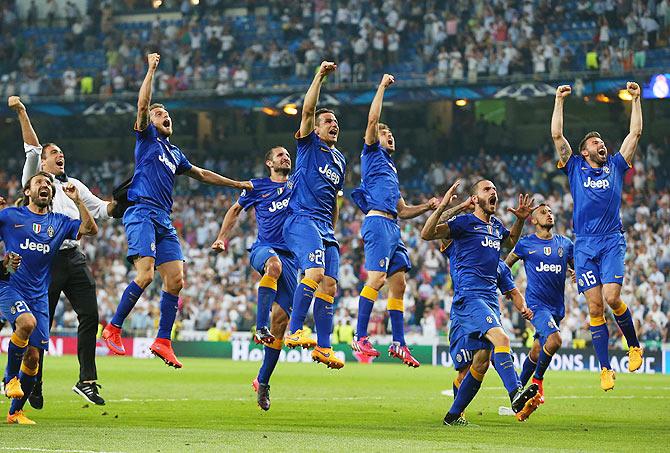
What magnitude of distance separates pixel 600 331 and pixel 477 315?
3.23 meters

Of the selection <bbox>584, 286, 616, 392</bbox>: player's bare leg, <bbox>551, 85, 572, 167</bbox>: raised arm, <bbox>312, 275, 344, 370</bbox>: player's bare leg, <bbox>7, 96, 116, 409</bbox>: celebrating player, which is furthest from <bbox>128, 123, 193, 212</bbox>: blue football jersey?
<bbox>584, 286, 616, 392</bbox>: player's bare leg

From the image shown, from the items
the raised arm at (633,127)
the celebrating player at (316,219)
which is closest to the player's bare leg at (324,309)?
the celebrating player at (316,219)

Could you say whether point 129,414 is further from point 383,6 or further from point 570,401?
→ point 383,6

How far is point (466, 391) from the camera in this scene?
1285 centimetres

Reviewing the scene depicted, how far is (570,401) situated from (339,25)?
989 inches

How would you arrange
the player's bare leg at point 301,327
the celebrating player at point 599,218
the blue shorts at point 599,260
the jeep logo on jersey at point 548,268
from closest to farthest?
the player's bare leg at point 301,327
the blue shorts at point 599,260
the celebrating player at point 599,218
the jeep logo on jersey at point 548,268

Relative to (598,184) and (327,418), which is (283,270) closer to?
(327,418)

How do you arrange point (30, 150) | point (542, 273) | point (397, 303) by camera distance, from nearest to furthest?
1. point (30, 150)
2. point (397, 303)
3. point (542, 273)

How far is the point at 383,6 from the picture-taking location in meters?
40.8

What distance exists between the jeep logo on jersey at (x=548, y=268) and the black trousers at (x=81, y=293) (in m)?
6.13

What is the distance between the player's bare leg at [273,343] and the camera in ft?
48.2

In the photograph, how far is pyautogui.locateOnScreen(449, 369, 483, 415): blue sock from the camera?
12.8 meters

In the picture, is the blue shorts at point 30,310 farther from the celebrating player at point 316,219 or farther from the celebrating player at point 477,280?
the celebrating player at point 477,280

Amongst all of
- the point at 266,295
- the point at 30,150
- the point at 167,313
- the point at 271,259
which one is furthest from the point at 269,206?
the point at 30,150
